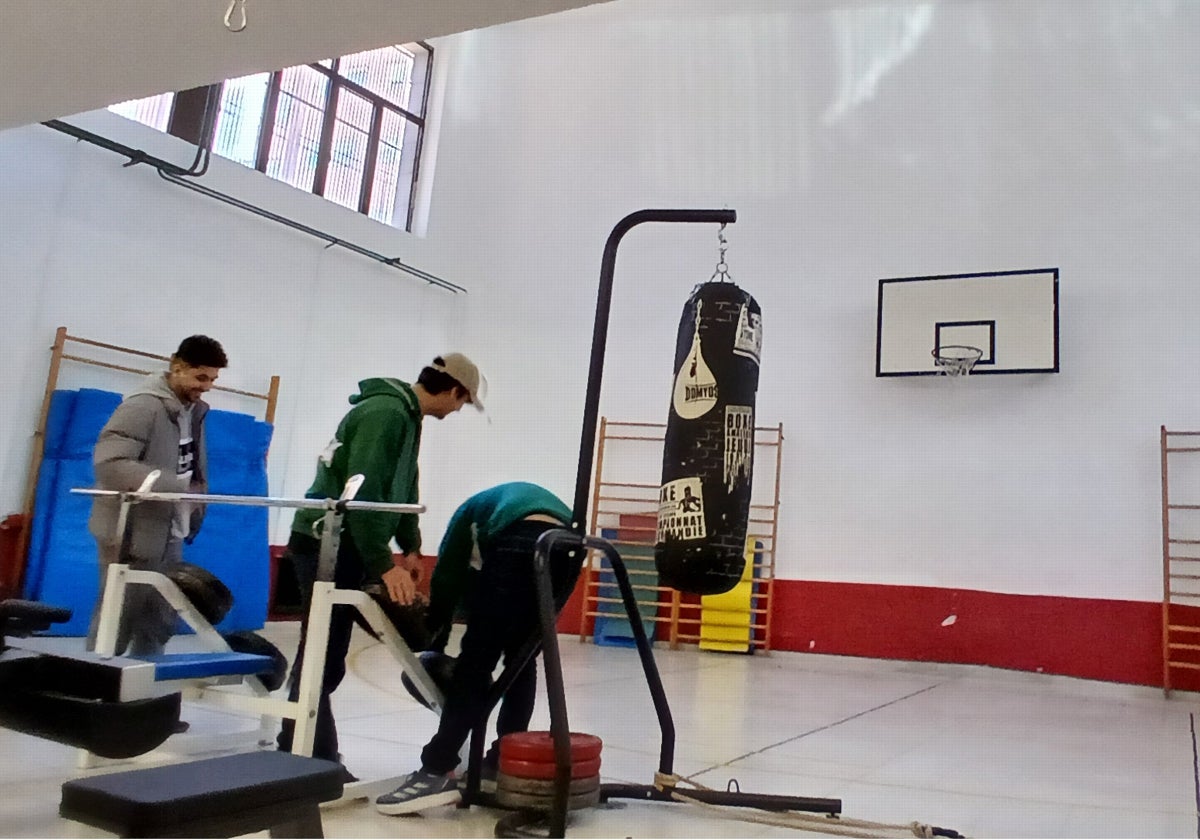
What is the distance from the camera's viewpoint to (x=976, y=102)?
719 centimetres

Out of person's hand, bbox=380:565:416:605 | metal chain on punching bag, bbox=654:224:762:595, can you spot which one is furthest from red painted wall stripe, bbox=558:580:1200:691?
Answer: person's hand, bbox=380:565:416:605

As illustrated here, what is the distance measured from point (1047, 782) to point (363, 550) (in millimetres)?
2402

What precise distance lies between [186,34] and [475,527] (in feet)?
6.16

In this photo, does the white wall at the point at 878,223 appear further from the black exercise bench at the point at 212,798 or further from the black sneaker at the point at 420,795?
the black exercise bench at the point at 212,798

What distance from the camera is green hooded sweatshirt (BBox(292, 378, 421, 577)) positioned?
→ 2.48m

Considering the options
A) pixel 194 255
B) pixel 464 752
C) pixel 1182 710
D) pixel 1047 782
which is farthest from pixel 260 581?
pixel 1182 710

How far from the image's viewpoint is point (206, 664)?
2.75 m

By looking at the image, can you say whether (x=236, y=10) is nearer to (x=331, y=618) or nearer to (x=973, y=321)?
(x=331, y=618)

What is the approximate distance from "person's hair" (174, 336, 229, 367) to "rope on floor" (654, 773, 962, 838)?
1976 mm

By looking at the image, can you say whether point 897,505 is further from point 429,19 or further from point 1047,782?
point 429,19

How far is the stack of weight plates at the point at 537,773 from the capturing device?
2.26 meters

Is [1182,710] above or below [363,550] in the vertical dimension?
below

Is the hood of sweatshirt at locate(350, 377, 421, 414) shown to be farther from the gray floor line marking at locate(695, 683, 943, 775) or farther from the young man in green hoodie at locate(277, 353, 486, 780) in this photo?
the gray floor line marking at locate(695, 683, 943, 775)

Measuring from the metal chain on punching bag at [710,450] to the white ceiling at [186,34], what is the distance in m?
0.95
